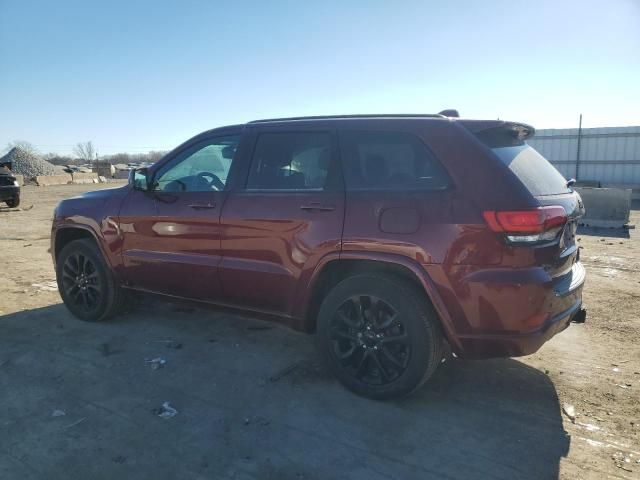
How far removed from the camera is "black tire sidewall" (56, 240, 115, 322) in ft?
15.4

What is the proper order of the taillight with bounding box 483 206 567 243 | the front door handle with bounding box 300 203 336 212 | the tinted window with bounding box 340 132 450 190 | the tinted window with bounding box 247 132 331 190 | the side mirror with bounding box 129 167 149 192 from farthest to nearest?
1. the side mirror with bounding box 129 167 149 192
2. the tinted window with bounding box 247 132 331 190
3. the front door handle with bounding box 300 203 336 212
4. the tinted window with bounding box 340 132 450 190
5. the taillight with bounding box 483 206 567 243

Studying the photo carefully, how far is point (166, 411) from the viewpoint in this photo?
3152 mm

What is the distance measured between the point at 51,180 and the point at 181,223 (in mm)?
33450

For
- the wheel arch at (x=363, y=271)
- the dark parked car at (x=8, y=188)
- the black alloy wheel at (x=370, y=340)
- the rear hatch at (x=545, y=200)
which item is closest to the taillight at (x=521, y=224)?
the rear hatch at (x=545, y=200)

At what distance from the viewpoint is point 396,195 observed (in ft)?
10.2

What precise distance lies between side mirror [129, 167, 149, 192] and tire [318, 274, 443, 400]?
2.13 meters

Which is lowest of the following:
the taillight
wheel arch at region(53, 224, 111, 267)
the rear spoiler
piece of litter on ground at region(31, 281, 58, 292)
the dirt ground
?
the dirt ground

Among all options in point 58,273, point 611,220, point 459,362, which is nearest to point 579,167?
point 611,220

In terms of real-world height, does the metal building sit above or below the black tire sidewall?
above

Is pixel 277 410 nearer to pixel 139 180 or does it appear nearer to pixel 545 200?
pixel 545 200

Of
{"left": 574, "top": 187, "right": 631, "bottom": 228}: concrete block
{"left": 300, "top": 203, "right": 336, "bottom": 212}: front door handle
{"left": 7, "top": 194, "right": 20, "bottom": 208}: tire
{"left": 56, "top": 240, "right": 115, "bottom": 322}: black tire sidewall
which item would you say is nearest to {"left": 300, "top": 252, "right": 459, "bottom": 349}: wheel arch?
{"left": 300, "top": 203, "right": 336, "bottom": 212}: front door handle

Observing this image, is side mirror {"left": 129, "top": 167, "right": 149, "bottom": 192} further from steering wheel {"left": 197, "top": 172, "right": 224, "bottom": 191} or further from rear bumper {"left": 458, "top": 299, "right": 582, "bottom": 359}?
rear bumper {"left": 458, "top": 299, "right": 582, "bottom": 359}

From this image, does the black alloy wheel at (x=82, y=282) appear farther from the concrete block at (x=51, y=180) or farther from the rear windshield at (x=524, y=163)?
the concrete block at (x=51, y=180)

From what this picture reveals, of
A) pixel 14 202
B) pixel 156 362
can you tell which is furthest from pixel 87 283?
pixel 14 202
